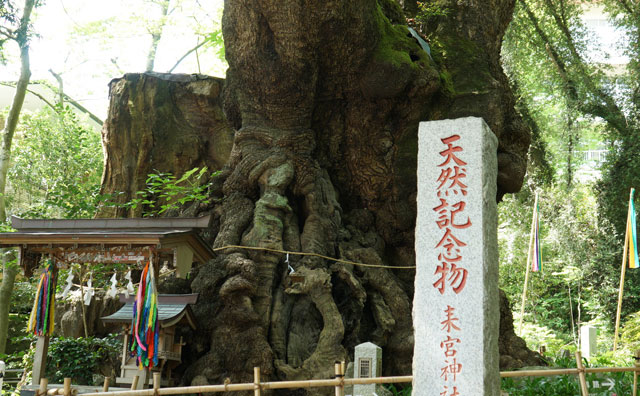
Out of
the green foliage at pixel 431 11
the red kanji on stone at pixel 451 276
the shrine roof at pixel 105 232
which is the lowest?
the red kanji on stone at pixel 451 276

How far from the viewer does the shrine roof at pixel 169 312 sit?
6430 mm

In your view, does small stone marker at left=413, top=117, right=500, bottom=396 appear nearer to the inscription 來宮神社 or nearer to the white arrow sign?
the inscription 來宮神社

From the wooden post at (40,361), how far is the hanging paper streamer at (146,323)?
102 centimetres

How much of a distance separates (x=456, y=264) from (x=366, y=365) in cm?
289

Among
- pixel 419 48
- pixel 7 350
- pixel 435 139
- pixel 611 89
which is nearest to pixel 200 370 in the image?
pixel 435 139

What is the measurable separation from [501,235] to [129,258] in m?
15.0

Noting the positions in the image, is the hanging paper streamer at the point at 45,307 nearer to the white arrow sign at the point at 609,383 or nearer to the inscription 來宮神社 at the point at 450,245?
the inscription 來宮神社 at the point at 450,245

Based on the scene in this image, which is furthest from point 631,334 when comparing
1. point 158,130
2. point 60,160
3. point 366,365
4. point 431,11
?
point 60,160

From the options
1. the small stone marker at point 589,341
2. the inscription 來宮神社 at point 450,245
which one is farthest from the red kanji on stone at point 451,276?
the small stone marker at point 589,341

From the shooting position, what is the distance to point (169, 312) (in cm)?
653

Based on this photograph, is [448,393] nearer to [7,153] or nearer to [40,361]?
[40,361]

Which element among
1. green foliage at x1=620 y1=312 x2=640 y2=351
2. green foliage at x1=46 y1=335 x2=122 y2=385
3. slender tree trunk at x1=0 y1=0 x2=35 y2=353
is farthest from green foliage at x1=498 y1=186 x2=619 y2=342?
slender tree trunk at x1=0 y1=0 x2=35 y2=353

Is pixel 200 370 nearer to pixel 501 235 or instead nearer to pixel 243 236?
pixel 243 236

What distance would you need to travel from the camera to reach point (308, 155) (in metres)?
8.84
